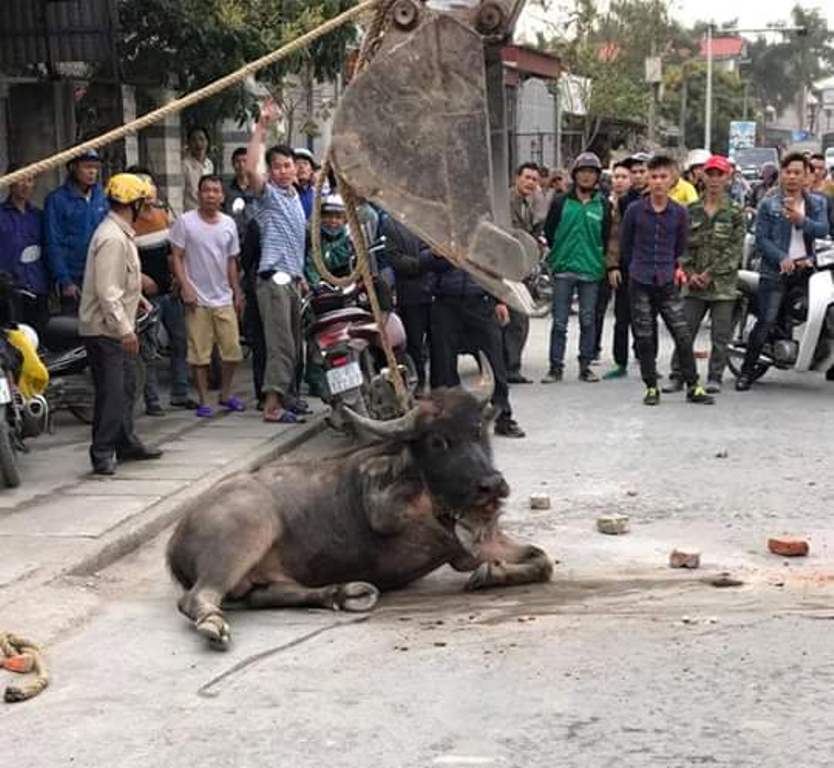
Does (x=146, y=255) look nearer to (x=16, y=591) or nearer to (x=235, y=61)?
(x=235, y=61)

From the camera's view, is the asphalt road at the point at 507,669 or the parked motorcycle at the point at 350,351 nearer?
the asphalt road at the point at 507,669

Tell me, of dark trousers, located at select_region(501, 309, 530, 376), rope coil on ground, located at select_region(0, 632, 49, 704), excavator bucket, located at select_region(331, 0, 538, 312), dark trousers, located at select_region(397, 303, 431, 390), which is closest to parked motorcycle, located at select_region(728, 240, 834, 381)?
dark trousers, located at select_region(501, 309, 530, 376)

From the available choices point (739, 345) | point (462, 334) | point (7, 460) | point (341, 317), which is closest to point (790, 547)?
point (462, 334)

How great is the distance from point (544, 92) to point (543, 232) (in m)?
27.3

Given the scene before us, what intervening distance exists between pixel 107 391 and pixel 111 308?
53 cm

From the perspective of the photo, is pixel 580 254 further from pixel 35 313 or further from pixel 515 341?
pixel 35 313

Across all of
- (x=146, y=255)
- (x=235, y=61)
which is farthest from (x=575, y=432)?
(x=235, y=61)

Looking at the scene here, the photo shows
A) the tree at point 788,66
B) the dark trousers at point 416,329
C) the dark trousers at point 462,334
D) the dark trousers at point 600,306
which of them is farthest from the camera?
the tree at point 788,66

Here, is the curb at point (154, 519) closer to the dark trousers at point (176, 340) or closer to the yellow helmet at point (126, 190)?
the yellow helmet at point (126, 190)

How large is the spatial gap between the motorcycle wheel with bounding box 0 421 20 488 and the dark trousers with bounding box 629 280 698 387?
5.20 metres

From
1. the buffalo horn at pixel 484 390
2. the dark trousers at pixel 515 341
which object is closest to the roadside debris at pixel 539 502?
the buffalo horn at pixel 484 390

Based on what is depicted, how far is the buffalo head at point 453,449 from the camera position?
5.76m

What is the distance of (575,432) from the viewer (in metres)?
10.2

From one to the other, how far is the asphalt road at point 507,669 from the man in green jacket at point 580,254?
501cm
